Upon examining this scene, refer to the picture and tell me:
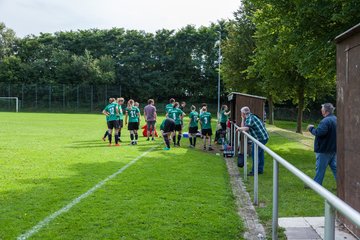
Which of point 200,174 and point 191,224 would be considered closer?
point 191,224

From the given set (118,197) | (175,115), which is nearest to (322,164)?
(118,197)

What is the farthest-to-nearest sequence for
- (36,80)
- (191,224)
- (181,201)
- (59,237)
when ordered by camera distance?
(36,80)
(181,201)
(191,224)
(59,237)

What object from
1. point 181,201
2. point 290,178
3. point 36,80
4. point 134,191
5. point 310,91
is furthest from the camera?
point 36,80

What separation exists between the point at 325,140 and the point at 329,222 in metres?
5.66

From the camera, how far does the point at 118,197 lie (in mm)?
7363

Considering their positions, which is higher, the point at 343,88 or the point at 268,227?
the point at 343,88

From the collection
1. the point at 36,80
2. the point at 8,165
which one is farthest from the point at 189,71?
the point at 8,165

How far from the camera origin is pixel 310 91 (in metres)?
30.6

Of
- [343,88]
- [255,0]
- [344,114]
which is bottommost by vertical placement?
[344,114]

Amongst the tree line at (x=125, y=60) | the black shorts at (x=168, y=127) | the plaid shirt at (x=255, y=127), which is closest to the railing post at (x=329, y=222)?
the plaid shirt at (x=255, y=127)

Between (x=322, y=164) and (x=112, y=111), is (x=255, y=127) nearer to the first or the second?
(x=322, y=164)

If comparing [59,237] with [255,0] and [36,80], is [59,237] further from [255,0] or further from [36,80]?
[36,80]

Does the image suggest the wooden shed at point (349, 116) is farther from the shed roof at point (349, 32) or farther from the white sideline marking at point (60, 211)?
the white sideline marking at point (60, 211)

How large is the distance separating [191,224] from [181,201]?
1.36 m
